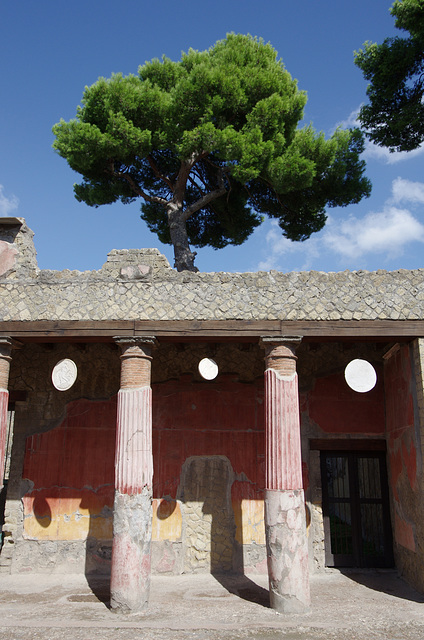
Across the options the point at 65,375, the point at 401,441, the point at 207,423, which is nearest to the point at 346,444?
the point at 401,441

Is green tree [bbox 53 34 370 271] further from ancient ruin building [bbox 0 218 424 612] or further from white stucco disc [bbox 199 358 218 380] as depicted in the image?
white stucco disc [bbox 199 358 218 380]

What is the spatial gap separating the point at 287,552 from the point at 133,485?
1.78 meters

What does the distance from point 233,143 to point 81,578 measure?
8.42m

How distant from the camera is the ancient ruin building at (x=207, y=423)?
5664mm

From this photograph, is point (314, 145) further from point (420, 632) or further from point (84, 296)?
point (420, 632)

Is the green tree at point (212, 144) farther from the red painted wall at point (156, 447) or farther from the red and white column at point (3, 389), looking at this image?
the red and white column at point (3, 389)

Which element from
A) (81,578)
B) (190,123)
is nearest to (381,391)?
(81,578)

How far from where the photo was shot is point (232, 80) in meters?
10.8

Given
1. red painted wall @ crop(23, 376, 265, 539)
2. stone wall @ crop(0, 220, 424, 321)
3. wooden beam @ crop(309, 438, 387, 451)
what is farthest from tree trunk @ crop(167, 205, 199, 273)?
wooden beam @ crop(309, 438, 387, 451)

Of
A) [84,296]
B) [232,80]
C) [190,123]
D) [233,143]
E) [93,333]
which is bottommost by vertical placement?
[93,333]

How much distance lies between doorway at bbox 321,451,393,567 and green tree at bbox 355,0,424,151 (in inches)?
365

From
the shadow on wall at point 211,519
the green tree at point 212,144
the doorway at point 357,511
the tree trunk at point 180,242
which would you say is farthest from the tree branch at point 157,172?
the doorway at point 357,511

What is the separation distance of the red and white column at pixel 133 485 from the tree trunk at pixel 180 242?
603 cm

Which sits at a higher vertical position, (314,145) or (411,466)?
(314,145)
